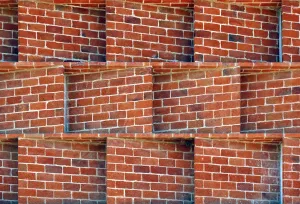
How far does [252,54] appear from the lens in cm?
1158

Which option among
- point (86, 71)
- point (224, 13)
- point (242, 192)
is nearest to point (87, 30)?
point (86, 71)

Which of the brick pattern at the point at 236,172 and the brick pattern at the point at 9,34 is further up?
the brick pattern at the point at 9,34

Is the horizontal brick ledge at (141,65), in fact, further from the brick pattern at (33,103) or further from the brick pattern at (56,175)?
the brick pattern at (56,175)

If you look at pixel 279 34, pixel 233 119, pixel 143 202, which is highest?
pixel 279 34

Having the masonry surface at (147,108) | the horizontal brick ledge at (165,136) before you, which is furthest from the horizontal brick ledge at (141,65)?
the horizontal brick ledge at (165,136)

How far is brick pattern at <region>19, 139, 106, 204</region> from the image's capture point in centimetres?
1131

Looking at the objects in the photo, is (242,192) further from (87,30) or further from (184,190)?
(87,30)

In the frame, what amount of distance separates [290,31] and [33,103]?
2.55 meters

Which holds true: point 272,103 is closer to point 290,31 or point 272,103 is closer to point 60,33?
point 290,31

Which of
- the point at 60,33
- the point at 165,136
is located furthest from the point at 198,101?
the point at 60,33

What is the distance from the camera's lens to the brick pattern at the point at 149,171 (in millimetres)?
11242

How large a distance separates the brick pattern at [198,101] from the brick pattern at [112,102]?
164 millimetres

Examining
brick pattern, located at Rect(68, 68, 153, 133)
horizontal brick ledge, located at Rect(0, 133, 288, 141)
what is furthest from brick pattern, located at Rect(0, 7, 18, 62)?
horizontal brick ledge, located at Rect(0, 133, 288, 141)

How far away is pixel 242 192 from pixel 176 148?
746mm
